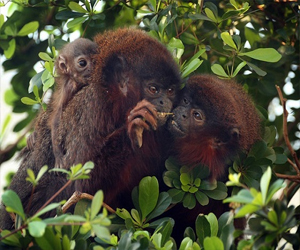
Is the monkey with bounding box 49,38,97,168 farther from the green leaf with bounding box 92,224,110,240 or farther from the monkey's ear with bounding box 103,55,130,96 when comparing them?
the green leaf with bounding box 92,224,110,240

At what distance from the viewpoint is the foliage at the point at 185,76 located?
2.54 m

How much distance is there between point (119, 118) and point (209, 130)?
666 millimetres

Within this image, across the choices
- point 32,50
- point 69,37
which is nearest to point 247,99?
point 69,37

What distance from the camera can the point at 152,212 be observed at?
3.48m

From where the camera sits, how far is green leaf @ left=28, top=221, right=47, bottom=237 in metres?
2.34

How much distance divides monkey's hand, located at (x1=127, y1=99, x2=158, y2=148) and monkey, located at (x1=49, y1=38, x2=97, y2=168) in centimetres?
56

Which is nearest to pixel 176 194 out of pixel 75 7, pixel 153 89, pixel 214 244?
pixel 153 89

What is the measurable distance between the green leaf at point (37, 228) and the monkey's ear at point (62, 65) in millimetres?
1941

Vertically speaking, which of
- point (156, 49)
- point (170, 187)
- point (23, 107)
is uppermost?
point (156, 49)

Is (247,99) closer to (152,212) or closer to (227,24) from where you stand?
(227,24)

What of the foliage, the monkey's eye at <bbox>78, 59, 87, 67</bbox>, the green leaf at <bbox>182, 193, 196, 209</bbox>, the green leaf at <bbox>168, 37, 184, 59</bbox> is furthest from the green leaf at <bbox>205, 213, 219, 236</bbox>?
the monkey's eye at <bbox>78, 59, 87, 67</bbox>

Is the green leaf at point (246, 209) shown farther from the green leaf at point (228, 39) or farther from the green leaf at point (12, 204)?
the green leaf at point (228, 39)

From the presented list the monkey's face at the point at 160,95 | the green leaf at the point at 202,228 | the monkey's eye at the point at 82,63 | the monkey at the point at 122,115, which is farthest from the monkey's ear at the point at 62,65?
the green leaf at the point at 202,228

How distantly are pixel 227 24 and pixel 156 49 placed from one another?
100 centimetres
